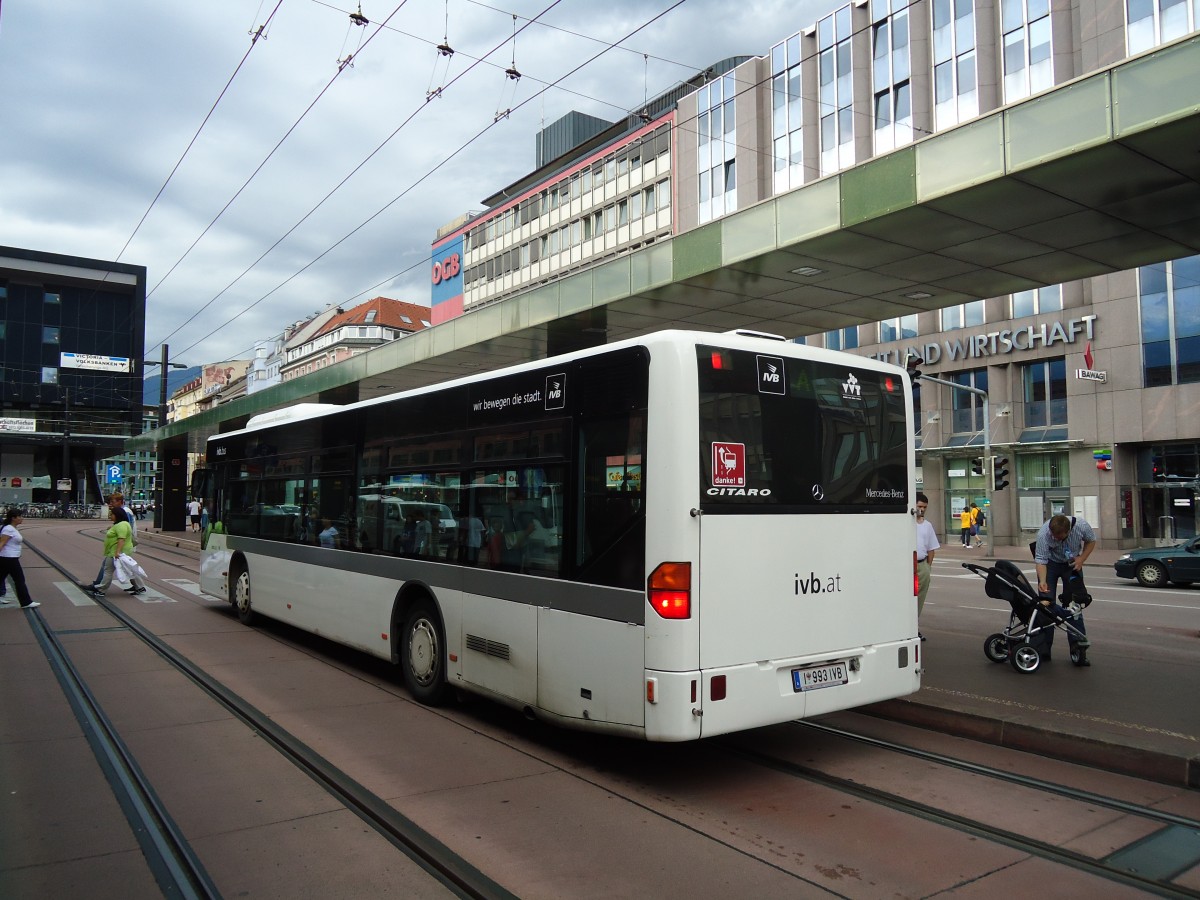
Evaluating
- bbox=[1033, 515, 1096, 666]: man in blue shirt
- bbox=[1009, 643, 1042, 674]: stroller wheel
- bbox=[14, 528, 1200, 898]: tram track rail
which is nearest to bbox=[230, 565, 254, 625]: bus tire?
bbox=[14, 528, 1200, 898]: tram track rail

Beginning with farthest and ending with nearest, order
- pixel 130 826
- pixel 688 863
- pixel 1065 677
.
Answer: pixel 1065 677 < pixel 130 826 < pixel 688 863

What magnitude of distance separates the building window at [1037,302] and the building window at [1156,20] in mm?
8967

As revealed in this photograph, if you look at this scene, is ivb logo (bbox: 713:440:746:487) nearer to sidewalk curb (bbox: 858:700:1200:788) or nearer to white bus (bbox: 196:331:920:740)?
white bus (bbox: 196:331:920:740)

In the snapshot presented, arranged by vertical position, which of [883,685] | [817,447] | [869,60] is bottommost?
[883,685]

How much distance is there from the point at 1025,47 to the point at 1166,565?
22751mm

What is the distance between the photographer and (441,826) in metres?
4.84

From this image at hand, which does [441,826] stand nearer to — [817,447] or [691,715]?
[691,715]

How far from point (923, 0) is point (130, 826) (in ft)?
129

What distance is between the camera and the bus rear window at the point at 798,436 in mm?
5520

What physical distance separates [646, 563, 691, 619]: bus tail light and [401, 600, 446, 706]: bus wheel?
2.88 metres

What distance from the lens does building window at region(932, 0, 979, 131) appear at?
35000 millimetres

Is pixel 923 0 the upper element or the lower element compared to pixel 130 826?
upper

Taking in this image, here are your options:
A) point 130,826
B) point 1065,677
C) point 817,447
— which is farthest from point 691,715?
point 1065,677

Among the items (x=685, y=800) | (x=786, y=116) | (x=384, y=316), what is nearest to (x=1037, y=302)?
(x=786, y=116)
